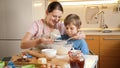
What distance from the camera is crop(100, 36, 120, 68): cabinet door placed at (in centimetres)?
342

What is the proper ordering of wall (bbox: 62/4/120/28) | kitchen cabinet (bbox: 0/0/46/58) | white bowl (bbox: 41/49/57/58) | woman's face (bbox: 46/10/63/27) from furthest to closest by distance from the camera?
wall (bbox: 62/4/120/28)
kitchen cabinet (bbox: 0/0/46/58)
woman's face (bbox: 46/10/63/27)
white bowl (bbox: 41/49/57/58)

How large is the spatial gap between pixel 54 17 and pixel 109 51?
1683 millimetres

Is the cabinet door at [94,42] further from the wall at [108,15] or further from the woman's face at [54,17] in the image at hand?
the woman's face at [54,17]

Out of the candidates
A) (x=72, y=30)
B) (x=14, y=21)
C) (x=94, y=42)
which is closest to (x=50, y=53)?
(x=72, y=30)

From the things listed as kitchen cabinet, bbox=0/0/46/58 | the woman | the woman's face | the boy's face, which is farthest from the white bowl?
kitchen cabinet, bbox=0/0/46/58

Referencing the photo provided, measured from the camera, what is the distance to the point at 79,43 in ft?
6.21

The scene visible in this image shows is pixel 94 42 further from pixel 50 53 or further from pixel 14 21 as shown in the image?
pixel 50 53

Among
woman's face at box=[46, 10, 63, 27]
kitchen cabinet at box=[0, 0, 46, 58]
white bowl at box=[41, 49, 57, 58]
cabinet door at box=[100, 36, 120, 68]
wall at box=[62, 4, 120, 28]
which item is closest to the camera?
white bowl at box=[41, 49, 57, 58]

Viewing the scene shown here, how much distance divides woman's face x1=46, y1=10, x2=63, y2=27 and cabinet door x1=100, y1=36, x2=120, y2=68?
149 cm

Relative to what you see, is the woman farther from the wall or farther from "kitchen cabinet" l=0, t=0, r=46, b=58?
the wall

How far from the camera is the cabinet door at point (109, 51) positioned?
11.2 feet

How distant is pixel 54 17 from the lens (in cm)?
210

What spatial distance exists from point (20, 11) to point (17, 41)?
1.53 feet

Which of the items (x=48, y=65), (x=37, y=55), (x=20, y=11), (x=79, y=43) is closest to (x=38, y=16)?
(x=20, y=11)
